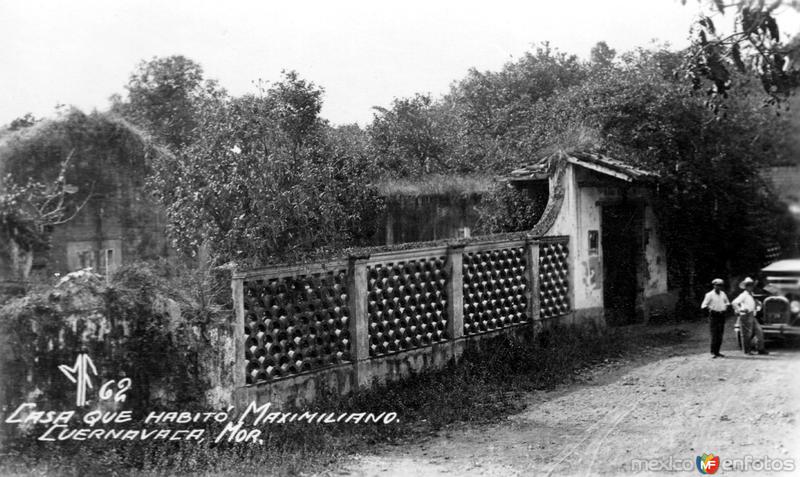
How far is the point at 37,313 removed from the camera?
21.9 ft

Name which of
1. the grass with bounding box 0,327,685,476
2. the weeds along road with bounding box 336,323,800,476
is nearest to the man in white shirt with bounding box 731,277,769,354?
the weeds along road with bounding box 336,323,800,476

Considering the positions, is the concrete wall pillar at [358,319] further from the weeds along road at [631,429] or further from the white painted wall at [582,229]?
the white painted wall at [582,229]

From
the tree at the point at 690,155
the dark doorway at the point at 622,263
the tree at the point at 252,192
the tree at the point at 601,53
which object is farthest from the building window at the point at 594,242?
the tree at the point at 601,53

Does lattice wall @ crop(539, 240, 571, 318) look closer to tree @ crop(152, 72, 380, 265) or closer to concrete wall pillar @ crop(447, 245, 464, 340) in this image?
concrete wall pillar @ crop(447, 245, 464, 340)

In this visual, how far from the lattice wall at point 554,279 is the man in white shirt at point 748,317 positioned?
285cm

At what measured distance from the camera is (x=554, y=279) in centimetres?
1289

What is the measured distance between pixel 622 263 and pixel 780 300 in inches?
203

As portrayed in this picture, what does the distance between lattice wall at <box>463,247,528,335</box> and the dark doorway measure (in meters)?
3.14

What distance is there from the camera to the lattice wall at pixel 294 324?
793 centimetres

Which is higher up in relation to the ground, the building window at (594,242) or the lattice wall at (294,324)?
the building window at (594,242)

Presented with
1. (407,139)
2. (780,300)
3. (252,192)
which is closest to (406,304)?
(252,192)

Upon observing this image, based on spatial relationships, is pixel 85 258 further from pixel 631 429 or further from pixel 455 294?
pixel 631 429

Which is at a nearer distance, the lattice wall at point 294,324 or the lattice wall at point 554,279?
the lattice wall at point 294,324

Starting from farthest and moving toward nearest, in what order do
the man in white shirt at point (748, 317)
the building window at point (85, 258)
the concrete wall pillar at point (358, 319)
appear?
the building window at point (85, 258) < the man in white shirt at point (748, 317) < the concrete wall pillar at point (358, 319)
